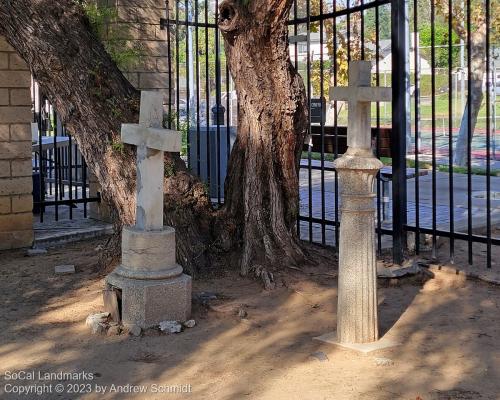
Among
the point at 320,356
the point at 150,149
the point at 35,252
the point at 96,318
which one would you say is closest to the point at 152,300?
the point at 96,318

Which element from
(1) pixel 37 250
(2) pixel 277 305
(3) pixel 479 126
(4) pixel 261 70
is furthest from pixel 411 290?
(3) pixel 479 126

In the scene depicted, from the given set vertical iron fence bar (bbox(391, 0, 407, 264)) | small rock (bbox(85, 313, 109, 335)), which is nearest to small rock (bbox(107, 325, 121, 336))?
small rock (bbox(85, 313, 109, 335))

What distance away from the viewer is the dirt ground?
4477 millimetres

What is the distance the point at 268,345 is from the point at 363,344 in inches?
23.9

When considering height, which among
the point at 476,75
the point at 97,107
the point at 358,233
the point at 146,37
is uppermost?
the point at 476,75

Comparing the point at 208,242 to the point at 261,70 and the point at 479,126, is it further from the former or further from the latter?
the point at 479,126

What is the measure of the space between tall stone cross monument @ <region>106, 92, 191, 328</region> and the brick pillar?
3.39 metres

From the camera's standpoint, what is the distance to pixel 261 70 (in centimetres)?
675

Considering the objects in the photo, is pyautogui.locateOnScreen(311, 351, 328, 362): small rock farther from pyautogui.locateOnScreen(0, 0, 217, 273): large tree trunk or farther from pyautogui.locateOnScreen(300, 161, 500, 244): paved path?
pyautogui.locateOnScreen(300, 161, 500, 244): paved path

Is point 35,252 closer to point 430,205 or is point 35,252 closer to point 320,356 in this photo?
point 320,356

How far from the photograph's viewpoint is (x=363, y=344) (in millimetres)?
5129

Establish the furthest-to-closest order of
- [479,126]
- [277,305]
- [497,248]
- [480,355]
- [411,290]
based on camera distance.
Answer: [479,126], [497,248], [411,290], [277,305], [480,355]

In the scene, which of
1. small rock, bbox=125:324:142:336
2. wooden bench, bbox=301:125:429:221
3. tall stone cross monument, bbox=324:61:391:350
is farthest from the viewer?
wooden bench, bbox=301:125:429:221

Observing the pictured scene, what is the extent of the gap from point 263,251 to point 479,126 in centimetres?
2719
